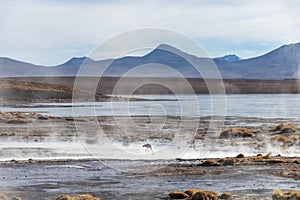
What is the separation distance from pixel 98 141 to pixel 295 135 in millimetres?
13963

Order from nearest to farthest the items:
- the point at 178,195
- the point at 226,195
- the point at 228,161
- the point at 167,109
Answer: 1. the point at 226,195
2. the point at 178,195
3. the point at 228,161
4. the point at 167,109

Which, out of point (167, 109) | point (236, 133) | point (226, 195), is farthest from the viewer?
point (167, 109)

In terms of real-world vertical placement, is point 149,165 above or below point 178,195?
above

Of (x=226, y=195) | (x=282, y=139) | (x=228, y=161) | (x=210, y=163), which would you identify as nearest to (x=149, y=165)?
(x=210, y=163)

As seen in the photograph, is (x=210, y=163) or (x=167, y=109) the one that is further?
(x=167, y=109)

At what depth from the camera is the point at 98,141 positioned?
40.5 m

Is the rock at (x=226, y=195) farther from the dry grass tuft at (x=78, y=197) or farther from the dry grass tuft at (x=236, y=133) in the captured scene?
the dry grass tuft at (x=236, y=133)

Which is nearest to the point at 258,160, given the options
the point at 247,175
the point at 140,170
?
the point at 247,175

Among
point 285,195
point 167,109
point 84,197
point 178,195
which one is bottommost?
point 285,195

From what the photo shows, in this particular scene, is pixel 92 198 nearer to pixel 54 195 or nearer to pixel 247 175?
pixel 54 195

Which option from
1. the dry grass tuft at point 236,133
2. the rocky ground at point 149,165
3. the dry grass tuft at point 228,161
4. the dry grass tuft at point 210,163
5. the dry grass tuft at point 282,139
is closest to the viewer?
the rocky ground at point 149,165

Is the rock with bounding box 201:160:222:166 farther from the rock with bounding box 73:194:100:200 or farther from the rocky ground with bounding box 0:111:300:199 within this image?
the rock with bounding box 73:194:100:200

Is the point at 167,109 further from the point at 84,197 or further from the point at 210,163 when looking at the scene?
the point at 84,197

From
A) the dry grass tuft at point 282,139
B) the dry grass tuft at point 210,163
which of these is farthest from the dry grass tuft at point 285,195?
the dry grass tuft at point 282,139
